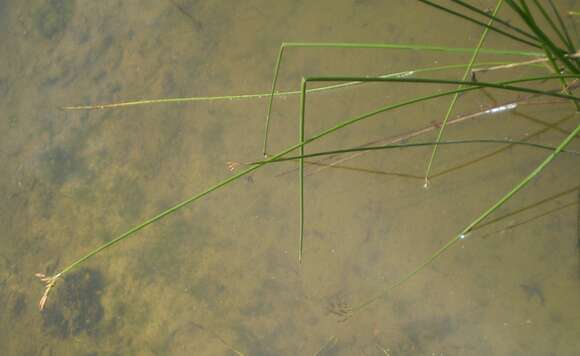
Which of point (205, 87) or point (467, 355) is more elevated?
point (205, 87)

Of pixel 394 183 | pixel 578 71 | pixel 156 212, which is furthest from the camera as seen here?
pixel 156 212

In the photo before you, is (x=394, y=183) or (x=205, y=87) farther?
(x=205, y=87)

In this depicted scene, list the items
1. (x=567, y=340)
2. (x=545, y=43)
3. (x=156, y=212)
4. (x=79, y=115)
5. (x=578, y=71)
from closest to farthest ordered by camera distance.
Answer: (x=545, y=43) < (x=578, y=71) < (x=567, y=340) < (x=156, y=212) < (x=79, y=115)

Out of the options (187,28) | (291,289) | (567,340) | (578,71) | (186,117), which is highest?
(578,71)

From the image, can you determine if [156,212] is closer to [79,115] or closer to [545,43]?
[79,115]

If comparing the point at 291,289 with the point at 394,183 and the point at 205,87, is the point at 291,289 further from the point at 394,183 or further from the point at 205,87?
the point at 205,87

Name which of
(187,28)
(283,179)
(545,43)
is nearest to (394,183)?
(283,179)

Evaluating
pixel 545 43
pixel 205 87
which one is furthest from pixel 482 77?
pixel 205 87
